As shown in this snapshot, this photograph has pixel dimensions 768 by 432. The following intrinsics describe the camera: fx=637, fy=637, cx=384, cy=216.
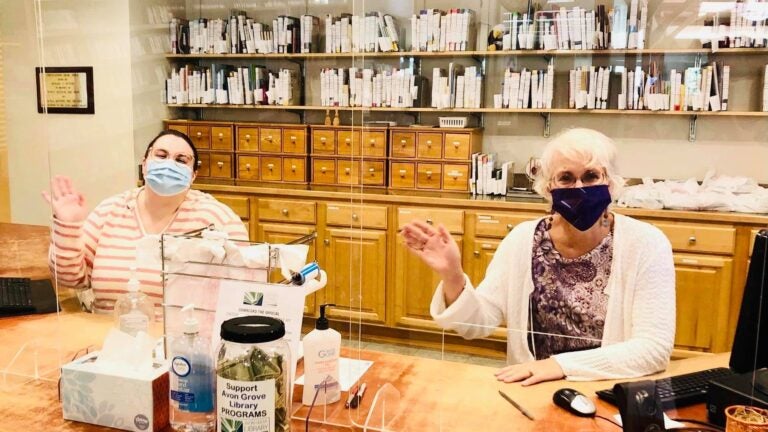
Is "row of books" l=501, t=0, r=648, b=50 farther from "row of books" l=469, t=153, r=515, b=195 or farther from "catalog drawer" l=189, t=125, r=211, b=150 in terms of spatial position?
"catalog drawer" l=189, t=125, r=211, b=150

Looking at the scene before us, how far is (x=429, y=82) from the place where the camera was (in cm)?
329

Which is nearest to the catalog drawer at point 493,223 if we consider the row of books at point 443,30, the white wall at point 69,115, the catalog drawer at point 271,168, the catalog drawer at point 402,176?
the catalog drawer at point 402,176

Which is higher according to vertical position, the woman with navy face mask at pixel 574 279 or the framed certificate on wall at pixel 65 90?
the framed certificate on wall at pixel 65 90

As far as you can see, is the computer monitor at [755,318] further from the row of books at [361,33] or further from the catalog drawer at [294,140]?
the catalog drawer at [294,140]

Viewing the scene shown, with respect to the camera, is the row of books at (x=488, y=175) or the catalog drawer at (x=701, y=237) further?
the row of books at (x=488, y=175)

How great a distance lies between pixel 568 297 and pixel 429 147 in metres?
1.21

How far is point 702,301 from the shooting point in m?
1.93

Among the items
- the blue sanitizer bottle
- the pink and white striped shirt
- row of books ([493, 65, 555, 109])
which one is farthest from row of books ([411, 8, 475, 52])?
the blue sanitizer bottle

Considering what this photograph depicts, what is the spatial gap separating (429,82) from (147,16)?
1385 mm

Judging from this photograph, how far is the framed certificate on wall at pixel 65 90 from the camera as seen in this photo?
230 cm

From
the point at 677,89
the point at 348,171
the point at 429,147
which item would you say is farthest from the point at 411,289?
the point at 677,89

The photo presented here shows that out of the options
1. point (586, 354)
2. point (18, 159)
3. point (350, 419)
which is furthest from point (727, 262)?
point (18, 159)

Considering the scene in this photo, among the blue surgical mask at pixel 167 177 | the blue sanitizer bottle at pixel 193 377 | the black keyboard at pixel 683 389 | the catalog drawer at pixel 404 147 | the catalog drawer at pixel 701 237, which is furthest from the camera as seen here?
the catalog drawer at pixel 404 147

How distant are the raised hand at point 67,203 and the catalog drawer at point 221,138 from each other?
0.95m
